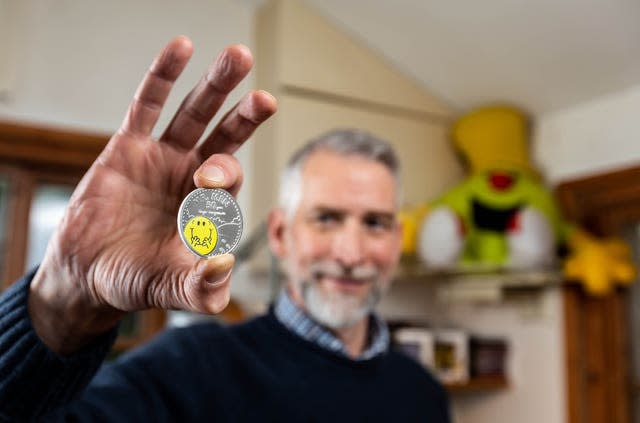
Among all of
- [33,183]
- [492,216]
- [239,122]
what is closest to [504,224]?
[492,216]

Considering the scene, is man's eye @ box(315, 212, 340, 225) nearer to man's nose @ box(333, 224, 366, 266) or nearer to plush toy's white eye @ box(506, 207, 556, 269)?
man's nose @ box(333, 224, 366, 266)

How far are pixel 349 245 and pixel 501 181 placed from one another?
0.99 meters

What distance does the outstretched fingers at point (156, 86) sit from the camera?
0.41m

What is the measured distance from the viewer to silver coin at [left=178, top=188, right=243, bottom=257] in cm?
39

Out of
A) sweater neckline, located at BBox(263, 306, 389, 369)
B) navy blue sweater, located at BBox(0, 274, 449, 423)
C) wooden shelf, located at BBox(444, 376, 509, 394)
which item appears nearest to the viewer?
navy blue sweater, located at BBox(0, 274, 449, 423)

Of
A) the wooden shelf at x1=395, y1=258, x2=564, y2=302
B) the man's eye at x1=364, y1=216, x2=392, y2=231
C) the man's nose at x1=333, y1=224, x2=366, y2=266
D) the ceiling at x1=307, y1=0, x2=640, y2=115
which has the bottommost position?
the wooden shelf at x1=395, y1=258, x2=564, y2=302

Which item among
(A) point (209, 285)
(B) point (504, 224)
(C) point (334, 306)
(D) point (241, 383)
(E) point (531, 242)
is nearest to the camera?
(A) point (209, 285)

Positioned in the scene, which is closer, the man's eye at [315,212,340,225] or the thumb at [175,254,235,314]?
the thumb at [175,254,235,314]

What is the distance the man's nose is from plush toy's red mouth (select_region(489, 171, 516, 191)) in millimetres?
965

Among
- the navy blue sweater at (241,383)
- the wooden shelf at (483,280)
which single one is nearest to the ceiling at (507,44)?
the wooden shelf at (483,280)

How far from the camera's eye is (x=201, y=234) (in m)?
0.39

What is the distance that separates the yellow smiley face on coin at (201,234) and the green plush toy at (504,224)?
4.64 feet

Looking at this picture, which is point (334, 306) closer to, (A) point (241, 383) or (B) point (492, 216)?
(A) point (241, 383)

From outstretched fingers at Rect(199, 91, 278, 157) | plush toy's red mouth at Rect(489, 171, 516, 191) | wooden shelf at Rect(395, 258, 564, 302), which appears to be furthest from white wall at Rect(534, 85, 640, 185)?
outstretched fingers at Rect(199, 91, 278, 157)
